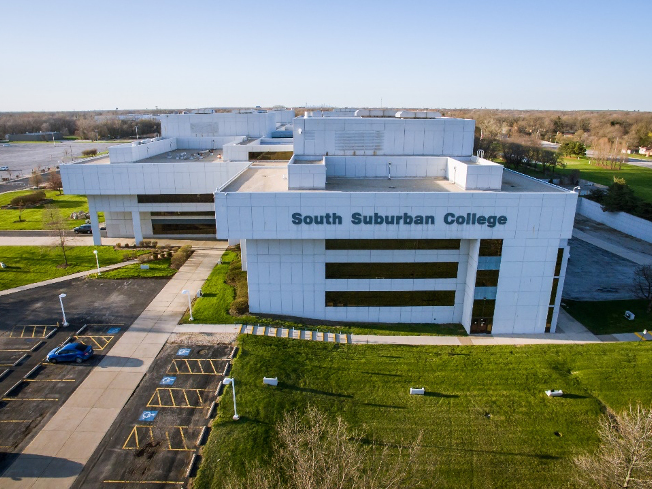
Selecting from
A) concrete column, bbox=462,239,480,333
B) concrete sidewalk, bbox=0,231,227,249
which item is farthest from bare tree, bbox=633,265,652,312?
concrete sidewalk, bbox=0,231,227,249

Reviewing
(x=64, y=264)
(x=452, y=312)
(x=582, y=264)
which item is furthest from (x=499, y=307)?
(x=64, y=264)

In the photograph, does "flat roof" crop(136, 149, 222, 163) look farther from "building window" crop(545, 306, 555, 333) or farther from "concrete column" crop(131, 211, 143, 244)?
"building window" crop(545, 306, 555, 333)

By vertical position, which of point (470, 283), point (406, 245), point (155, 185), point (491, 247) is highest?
point (155, 185)

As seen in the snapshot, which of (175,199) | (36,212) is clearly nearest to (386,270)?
(175,199)

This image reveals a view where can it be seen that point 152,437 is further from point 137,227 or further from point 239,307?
point 137,227

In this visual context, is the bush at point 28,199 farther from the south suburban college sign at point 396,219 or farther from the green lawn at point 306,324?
the south suburban college sign at point 396,219
